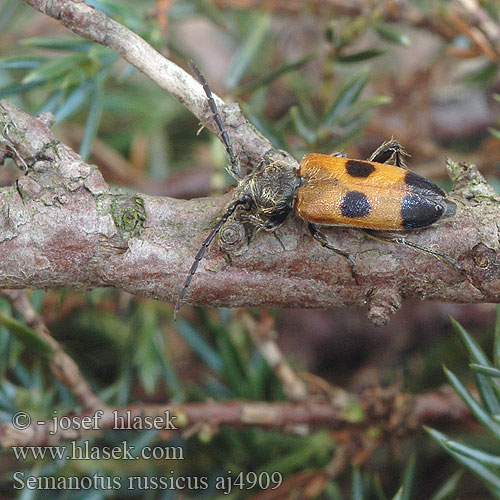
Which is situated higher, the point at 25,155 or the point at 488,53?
the point at 488,53

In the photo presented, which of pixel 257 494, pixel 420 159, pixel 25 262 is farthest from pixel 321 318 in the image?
pixel 25 262

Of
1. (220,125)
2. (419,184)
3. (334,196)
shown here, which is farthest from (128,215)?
(419,184)

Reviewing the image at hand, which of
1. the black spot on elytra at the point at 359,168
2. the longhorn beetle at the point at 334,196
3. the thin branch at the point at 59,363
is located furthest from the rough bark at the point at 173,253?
the thin branch at the point at 59,363

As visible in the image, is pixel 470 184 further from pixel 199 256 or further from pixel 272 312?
pixel 272 312

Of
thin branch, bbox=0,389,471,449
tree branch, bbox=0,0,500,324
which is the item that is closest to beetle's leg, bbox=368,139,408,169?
tree branch, bbox=0,0,500,324

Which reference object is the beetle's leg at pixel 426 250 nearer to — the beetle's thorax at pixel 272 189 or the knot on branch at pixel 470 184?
the knot on branch at pixel 470 184

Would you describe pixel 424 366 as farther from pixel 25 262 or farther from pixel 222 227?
pixel 25 262
